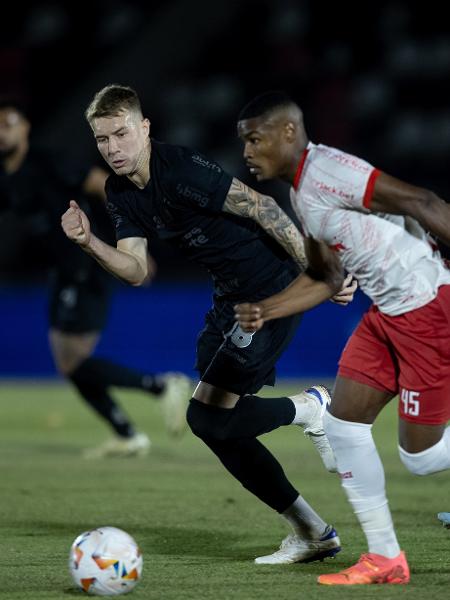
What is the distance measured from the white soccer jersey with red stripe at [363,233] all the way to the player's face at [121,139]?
39.5 inches

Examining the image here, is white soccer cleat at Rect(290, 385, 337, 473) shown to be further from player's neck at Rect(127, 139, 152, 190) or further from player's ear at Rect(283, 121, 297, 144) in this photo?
player's ear at Rect(283, 121, 297, 144)

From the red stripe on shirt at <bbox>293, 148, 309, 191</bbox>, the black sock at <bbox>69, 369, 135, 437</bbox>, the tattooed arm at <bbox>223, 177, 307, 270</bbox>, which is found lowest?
the black sock at <bbox>69, 369, 135, 437</bbox>

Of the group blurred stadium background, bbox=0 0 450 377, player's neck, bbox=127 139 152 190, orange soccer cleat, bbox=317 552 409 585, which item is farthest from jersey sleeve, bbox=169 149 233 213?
blurred stadium background, bbox=0 0 450 377

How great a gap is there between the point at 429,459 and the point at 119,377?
509 cm

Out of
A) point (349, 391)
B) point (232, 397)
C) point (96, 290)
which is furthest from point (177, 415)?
point (349, 391)

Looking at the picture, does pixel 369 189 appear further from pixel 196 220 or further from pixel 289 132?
pixel 196 220

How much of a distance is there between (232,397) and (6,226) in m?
14.4

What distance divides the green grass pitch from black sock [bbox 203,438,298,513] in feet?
1.02

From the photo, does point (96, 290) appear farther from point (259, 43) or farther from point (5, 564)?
point (259, 43)

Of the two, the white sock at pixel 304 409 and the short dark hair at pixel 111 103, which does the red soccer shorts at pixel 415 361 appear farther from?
the short dark hair at pixel 111 103

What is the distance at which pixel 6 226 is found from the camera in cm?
1953

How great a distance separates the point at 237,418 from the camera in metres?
5.66

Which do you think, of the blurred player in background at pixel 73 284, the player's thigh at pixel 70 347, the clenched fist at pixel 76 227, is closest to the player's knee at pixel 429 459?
the clenched fist at pixel 76 227

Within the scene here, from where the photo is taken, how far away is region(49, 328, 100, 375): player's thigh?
9977 mm
